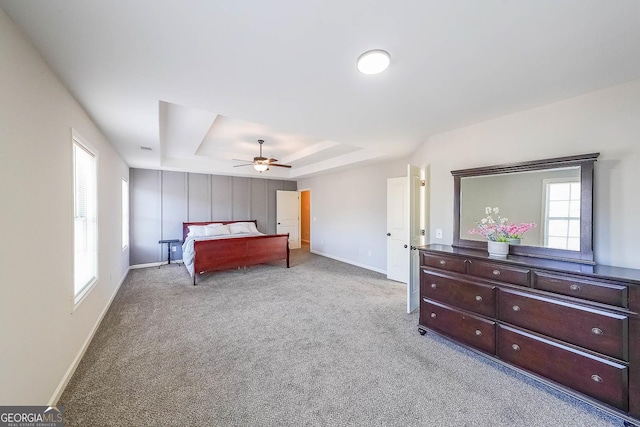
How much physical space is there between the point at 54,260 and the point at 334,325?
2.63m

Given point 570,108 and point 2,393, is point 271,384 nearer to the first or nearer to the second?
point 2,393

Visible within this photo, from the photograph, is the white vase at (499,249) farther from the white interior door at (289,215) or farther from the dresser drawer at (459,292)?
the white interior door at (289,215)

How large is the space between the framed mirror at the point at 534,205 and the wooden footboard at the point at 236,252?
153 inches

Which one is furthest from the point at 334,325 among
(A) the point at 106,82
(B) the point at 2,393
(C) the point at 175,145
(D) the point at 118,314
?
(C) the point at 175,145

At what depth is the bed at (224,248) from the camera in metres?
4.66

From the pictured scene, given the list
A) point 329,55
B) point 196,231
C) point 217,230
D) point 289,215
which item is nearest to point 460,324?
point 329,55

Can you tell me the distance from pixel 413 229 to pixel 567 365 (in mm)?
1896

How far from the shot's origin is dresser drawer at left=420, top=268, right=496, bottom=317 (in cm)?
219

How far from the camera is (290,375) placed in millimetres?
2027

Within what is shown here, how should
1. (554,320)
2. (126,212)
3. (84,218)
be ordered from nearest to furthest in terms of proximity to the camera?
(554,320), (84,218), (126,212)

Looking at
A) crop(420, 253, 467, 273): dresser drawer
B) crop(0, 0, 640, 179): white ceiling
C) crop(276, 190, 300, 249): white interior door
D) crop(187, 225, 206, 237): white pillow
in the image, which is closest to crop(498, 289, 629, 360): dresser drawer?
crop(420, 253, 467, 273): dresser drawer

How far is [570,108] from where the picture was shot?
217 cm

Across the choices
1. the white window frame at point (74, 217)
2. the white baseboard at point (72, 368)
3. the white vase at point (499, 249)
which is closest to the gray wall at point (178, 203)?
the white baseboard at point (72, 368)

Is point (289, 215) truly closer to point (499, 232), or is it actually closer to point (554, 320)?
point (499, 232)
